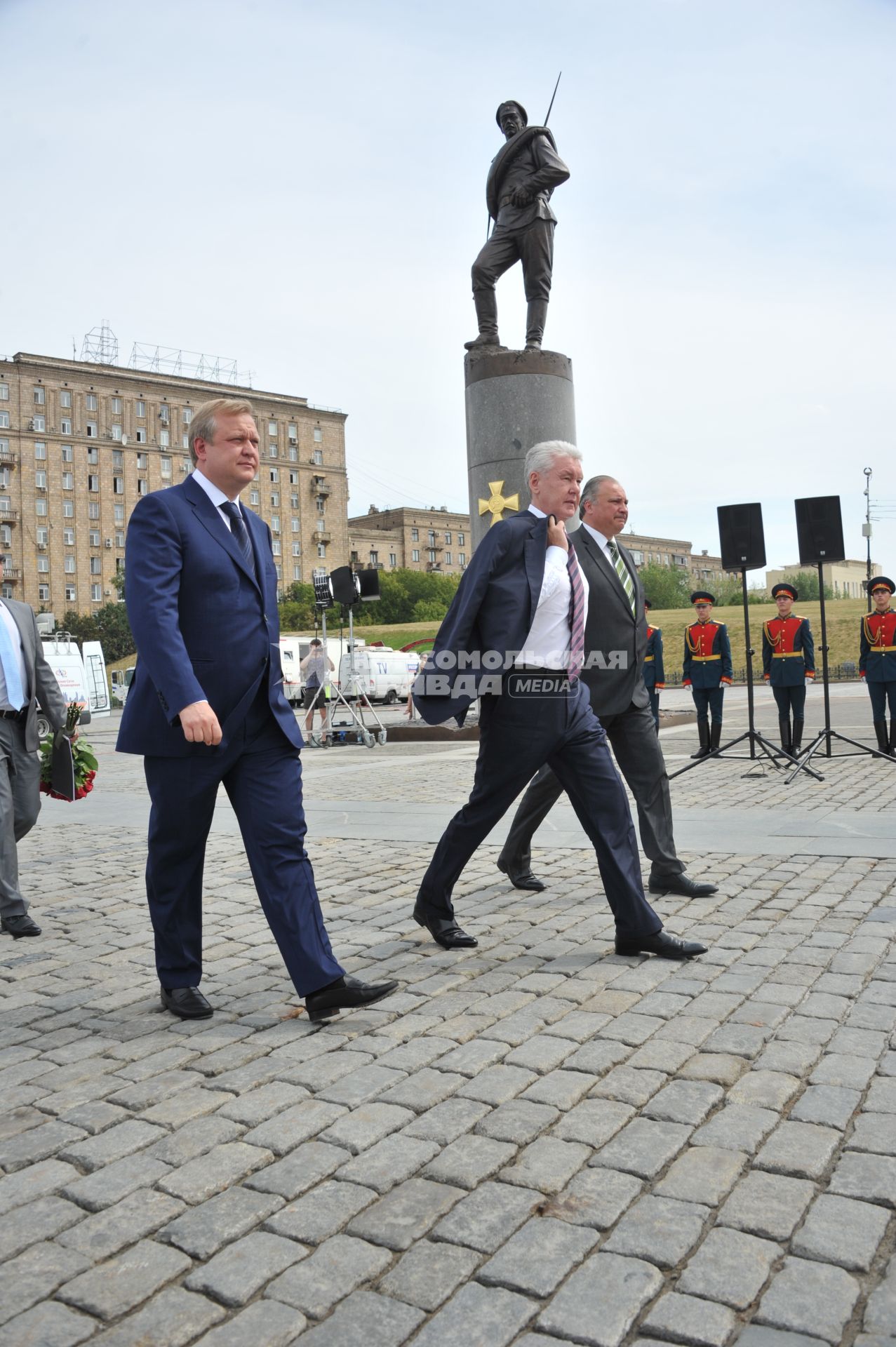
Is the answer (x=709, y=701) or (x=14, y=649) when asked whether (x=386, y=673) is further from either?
(x=14, y=649)

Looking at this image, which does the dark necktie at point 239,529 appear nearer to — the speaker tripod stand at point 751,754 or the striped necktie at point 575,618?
the striped necktie at point 575,618

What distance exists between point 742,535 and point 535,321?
389 centimetres

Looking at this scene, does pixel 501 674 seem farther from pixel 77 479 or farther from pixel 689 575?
pixel 689 575

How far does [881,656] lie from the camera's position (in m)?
13.2

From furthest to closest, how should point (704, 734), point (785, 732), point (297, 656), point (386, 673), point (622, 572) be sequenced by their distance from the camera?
point (297, 656), point (386, 673), point (704, 734), point (785, 732), point (622, 572)

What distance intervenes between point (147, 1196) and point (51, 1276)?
336mm

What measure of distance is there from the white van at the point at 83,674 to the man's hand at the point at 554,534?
68.8 feet

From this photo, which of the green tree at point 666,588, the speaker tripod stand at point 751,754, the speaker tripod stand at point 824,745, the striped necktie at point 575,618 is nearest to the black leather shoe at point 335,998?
the striped necktie at point 575,618

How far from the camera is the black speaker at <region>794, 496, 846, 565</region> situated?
37.9 feet

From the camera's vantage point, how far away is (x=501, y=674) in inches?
177

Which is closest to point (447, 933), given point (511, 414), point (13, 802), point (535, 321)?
point (13, 802)

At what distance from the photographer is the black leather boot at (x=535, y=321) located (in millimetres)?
13750

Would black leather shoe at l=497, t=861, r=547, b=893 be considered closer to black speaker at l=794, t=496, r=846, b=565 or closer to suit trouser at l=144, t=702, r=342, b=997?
suit trouser at l=144, t=702, r=342, b=997

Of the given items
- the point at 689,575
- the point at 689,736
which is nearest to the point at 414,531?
the point at 689,575
